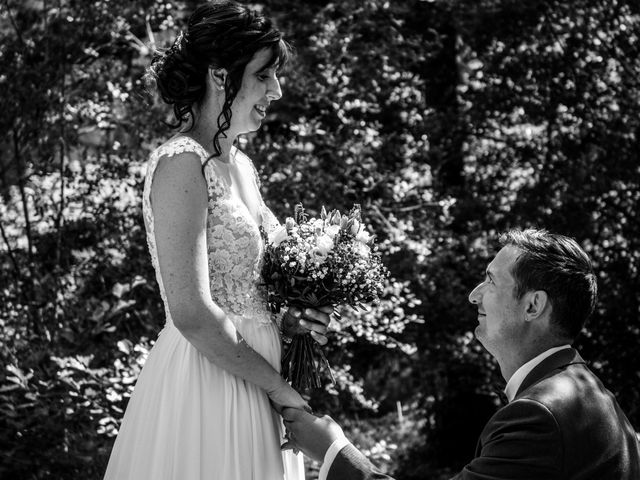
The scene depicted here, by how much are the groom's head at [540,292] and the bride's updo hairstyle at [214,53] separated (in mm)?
976

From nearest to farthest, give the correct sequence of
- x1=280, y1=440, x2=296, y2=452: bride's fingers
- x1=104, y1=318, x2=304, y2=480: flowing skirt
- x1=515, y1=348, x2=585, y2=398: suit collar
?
1. x1=515, y1=348, x2=585, y2=398: suit collar
2. x1=104, y1=318, x2=304, y2=480: flowing skirt
3. x1=280, y1=440, x2=296, y2=452: bride's fingers

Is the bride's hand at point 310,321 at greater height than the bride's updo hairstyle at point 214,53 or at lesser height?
lesser

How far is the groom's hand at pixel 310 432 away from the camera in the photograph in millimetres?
2631

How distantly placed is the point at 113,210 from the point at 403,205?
201 centimetres

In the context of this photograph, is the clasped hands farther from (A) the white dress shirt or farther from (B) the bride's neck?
(B) the bride's neck

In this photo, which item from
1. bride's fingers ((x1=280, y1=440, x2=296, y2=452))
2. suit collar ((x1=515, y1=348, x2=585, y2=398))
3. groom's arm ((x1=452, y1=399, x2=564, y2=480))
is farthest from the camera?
bride's fingers ((x1=280, y1=440, x2=296, y2=452))

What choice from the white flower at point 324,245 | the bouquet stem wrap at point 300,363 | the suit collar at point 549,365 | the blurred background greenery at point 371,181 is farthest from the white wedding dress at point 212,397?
the blurred background greenery at point 371,181

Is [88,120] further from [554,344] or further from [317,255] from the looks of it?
[554,344]

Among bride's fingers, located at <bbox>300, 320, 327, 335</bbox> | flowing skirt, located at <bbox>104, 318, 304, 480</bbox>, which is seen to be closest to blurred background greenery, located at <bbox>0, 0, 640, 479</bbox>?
flowing skirt, located at <bbox>104, 318, 304, 480</bbox>

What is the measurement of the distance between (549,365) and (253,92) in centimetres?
124

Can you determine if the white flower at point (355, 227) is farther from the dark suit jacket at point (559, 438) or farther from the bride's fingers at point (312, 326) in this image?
the dark suit jacket at point (559, 438)

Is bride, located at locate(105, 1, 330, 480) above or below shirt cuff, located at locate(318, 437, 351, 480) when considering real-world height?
above

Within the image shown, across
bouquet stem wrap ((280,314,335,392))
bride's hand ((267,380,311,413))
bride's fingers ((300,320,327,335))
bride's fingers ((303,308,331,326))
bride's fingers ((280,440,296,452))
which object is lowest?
bride's fingers ((280,440,296,452))

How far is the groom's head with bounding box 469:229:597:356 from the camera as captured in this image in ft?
8.22
